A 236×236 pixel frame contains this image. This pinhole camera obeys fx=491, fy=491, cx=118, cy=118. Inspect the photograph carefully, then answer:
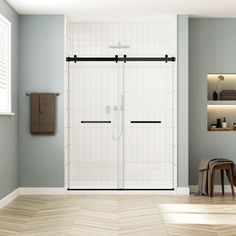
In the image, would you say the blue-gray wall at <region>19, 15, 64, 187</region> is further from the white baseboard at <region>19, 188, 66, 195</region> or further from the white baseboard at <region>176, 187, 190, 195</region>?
the white baseboard at <region>176, 187, 190, 195</region>

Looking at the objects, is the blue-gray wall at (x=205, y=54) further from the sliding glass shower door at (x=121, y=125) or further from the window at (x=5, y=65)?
the window at (x=5, y=65)

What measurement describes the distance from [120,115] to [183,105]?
0.89 m

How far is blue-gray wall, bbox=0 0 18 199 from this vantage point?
5848 mm

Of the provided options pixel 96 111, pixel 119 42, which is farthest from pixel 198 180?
pixel 119 42

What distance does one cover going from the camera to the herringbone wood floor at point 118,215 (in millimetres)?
4617

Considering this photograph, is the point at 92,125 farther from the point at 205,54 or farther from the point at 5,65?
the point at 205,54

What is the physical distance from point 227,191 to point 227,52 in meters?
1.99

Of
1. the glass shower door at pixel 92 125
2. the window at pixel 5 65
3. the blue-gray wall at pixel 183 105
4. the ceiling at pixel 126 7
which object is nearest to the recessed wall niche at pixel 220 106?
the blue-gray wall at pixel 183 105

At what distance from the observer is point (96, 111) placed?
6918 millimetres

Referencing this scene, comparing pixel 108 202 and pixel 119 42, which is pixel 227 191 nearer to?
pixel 108 202

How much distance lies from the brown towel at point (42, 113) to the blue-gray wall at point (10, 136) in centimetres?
23

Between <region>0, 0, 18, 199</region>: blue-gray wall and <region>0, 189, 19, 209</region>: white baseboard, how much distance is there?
51 mm

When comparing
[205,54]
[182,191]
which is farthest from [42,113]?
[205,54]

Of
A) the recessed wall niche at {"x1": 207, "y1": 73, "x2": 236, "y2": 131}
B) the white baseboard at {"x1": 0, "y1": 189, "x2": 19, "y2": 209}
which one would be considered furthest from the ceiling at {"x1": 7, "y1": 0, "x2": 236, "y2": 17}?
the white baseboard at {"x1": 0, "y1": 189, "x2": 19, "y2": 209}
